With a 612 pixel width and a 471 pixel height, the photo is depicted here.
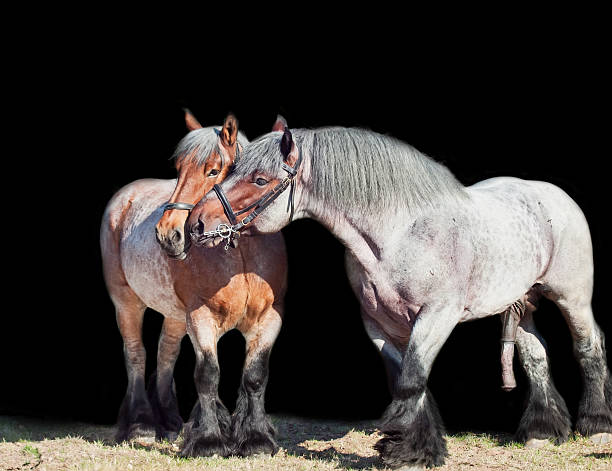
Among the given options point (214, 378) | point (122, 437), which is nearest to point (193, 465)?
point (214, 378)

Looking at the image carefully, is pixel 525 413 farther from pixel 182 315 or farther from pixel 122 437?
pixel 122 437

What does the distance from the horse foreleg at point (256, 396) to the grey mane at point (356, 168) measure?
4.16ft

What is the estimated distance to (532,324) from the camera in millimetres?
6941

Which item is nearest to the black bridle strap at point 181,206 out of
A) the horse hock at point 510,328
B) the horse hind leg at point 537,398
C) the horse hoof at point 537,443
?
the horse hock at point 510,328

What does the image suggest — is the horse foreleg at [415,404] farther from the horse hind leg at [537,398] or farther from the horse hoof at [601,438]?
the horse hoof at [601,438]

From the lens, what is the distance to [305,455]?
6.23 metres

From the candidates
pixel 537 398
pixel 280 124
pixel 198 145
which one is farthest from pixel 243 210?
pixel 537 398

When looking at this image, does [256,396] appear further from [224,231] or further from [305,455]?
[224,231]

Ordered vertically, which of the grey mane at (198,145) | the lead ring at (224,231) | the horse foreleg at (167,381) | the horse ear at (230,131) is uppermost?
the horse ear at (230,131)

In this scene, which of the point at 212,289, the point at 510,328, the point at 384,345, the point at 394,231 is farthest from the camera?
the point at 510,328

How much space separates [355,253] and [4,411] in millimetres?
5031

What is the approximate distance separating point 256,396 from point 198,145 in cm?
193

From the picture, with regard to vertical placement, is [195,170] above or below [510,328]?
above

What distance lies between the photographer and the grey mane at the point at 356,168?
18.0ft
